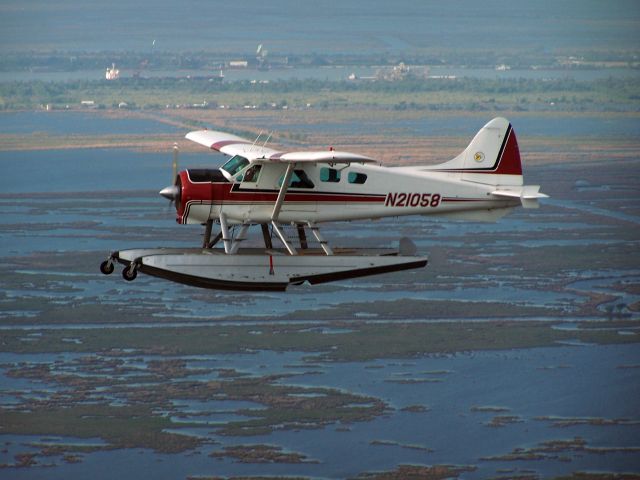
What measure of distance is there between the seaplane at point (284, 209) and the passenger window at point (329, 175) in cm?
3

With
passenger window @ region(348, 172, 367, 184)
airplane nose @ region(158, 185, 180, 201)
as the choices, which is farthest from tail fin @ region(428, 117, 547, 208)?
airplane nose @ region(158, 185, 180, 201)

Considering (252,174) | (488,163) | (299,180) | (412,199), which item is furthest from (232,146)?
(488,163)

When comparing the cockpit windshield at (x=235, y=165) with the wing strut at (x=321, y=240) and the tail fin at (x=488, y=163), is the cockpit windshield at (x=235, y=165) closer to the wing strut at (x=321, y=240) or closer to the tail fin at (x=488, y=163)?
the wing strut at (x=321, y=240)

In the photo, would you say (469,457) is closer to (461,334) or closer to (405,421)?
(405,421)

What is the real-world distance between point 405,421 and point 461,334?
1465 cm

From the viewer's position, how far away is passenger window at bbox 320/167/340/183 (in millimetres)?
40719

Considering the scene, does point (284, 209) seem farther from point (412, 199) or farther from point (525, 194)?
point (525, 194)

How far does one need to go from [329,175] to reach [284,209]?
4.76 feet

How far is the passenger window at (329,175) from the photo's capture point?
134 feet

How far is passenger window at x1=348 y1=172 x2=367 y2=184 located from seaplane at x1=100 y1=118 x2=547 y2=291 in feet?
0.08

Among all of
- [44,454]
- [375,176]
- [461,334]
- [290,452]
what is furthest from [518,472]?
[375,176]

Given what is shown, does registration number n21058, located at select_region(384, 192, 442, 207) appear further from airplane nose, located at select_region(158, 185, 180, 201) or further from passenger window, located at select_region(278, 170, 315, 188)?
airplane nose, located at select_region(158, 185, 180, 201)

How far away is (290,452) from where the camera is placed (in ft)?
299

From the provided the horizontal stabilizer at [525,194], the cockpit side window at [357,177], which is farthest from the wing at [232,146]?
the horizontal stabilizer at [525,194]
